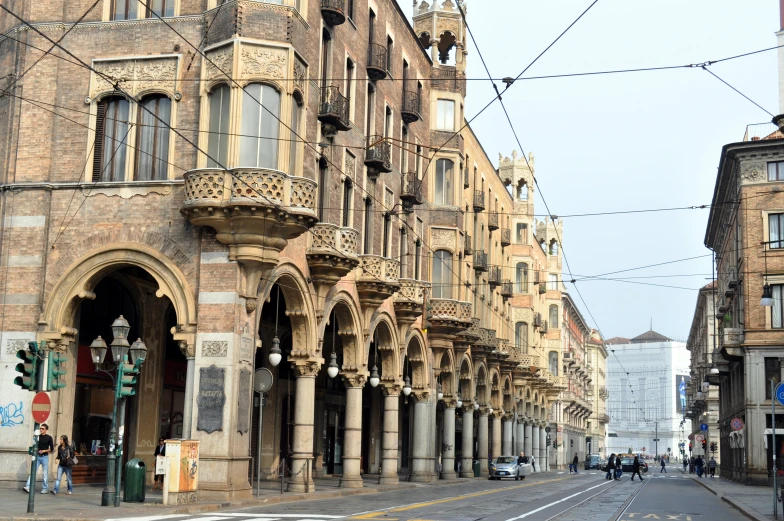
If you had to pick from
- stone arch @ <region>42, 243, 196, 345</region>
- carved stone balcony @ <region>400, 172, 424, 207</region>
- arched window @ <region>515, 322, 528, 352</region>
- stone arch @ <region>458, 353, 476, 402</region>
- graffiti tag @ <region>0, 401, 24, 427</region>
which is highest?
carved stone balcony @ <region>400, 172, 424, 207</region>

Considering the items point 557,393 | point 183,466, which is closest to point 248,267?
point 183,466

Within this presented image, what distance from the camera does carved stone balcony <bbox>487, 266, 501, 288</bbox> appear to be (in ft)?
198

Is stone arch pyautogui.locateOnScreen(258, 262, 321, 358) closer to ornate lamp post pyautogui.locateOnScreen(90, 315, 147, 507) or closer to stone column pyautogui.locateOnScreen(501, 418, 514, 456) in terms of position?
ornate lamp post pyautogui.locateOnScreen(90, 315, 147, 507)

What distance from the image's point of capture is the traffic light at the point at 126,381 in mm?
22453

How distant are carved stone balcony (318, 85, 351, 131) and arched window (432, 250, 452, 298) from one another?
51.2 feet

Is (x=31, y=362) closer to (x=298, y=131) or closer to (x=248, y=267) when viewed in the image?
→ (x=248, y=267)

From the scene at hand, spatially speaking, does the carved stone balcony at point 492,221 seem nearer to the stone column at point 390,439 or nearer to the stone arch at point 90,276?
the stone column at point 390,439

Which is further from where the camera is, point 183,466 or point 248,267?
point 248,267

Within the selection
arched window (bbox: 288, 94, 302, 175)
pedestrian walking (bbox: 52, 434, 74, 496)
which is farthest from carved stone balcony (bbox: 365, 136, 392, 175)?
pedestrian walking (bbox: 52, 434, 74, 496)

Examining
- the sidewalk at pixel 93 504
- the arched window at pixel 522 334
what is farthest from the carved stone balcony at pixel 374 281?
the arched window at pixel 522 334

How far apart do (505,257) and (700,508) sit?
39937 millimetres

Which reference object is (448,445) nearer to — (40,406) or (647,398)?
(40,406)

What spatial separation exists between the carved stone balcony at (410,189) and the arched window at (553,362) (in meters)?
53.5

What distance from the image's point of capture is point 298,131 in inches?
1159
